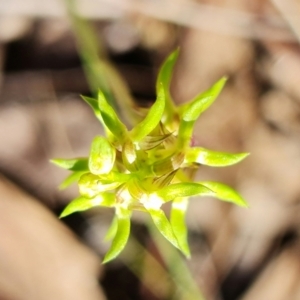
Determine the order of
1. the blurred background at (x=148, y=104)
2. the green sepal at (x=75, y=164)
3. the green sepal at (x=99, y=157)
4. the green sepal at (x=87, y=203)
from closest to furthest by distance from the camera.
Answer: the green sepal at (x=99, y=157) < the green sepal at (x=87, y=203) < the green sepal at (x=75, y=164) < the blurred background at (x=148, y=104)

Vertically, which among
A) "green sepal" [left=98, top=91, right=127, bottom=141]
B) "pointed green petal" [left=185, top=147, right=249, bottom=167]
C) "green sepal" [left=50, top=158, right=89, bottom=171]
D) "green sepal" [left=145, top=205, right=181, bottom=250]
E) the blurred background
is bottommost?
the blurred background

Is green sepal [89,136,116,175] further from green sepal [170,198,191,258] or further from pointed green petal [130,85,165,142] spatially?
green sepal [170,198,191,258]

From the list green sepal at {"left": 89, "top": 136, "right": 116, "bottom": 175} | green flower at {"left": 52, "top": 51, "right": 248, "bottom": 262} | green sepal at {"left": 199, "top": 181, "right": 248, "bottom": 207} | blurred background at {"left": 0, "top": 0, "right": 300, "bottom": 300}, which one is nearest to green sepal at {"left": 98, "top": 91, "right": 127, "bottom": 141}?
green flower at {"left": 52, "top": 51, "right": 248, "bottom": 262}

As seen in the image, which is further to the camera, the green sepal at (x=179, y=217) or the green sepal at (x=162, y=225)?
the green sepal at (x=179, y=217)

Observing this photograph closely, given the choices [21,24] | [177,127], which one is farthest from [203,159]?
[21,24]

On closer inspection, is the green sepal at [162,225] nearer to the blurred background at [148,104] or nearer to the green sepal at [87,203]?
the green sepal at [87,203]

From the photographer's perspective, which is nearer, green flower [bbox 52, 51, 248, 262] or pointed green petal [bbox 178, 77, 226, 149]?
green flower [bbox 52, 51, 248, 262]

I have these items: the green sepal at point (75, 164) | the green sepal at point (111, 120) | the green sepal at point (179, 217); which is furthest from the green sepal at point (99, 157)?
the green sepal at point (179, 217)

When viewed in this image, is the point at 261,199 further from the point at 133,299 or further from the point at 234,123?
the point at 133,299

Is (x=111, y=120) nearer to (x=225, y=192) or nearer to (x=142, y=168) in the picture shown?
(x=142, y=168)

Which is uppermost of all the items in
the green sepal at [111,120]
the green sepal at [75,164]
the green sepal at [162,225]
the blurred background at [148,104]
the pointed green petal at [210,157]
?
the green sepal at [111,120]
